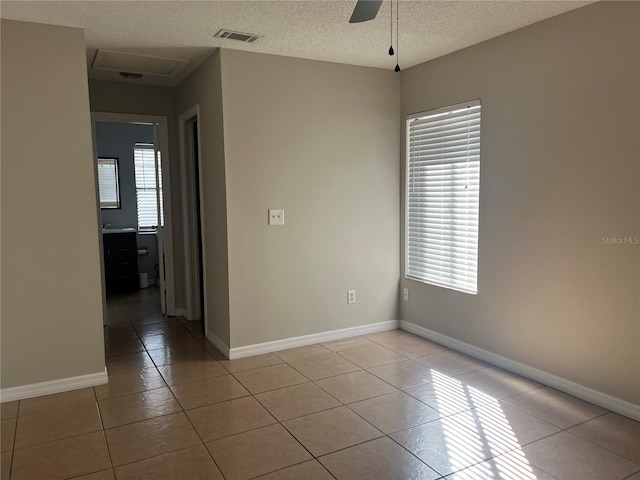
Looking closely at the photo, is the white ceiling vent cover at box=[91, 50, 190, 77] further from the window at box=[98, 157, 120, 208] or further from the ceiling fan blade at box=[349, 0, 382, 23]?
the window at box=[98, 157, 120, 208]

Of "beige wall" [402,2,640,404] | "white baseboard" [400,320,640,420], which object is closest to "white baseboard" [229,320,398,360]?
"white baseboard" [400,320,640,420]

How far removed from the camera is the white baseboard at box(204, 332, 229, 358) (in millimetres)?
3980

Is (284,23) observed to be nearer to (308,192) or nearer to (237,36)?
(237,36)

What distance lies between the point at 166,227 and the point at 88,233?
181 cm

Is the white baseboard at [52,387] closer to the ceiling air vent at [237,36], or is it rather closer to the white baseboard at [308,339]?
the white baseboard at [308,339]

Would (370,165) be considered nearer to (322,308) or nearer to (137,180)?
(322,308)

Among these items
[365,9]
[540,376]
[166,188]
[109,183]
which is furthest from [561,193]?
[109,183]

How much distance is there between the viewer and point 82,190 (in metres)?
3.26

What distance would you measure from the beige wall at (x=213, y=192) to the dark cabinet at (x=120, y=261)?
259 cm

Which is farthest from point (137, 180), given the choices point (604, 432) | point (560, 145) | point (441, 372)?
point (604, 432)

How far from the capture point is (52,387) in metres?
3.27

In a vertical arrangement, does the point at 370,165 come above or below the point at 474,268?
above

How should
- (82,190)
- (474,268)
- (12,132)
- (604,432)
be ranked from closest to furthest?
1. (604,432)
2. (12,132)
3. (82,190)
4. (474,268)

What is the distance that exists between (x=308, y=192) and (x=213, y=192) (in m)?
0.79
